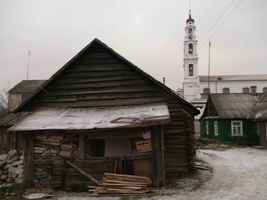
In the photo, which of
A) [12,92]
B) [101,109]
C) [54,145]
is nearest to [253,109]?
[101,109]

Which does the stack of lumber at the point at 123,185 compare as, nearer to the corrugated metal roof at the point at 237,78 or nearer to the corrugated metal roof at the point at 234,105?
the corrugated metal roof at the point at 234,105

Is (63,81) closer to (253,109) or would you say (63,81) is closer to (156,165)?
(156,165)

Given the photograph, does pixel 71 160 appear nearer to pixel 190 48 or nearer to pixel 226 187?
pixel 226 187

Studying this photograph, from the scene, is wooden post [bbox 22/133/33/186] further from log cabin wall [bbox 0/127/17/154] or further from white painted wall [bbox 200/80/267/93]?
white painted wall [bbox 200/80/267/93]

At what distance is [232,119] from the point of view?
92.0 feet

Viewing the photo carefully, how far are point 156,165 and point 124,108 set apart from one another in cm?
306

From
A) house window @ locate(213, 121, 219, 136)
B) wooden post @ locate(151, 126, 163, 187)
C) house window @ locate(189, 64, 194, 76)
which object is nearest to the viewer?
wooden post @ locate(151, 126, 163, 187)

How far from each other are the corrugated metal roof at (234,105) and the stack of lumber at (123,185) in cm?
2019

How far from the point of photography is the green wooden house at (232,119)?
2739cm

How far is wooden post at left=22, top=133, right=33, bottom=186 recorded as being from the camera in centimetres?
1091

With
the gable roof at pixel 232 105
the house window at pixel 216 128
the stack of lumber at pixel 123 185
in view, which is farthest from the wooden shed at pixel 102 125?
the house window at pixel 216 128

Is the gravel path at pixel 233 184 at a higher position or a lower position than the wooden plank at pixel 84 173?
lower

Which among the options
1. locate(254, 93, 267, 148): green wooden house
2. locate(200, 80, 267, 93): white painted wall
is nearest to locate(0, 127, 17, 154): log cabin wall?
locate(254, 93, 267, 148): green wooden house

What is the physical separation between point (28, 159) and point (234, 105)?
2446cm
